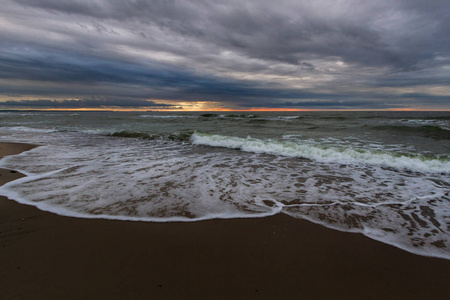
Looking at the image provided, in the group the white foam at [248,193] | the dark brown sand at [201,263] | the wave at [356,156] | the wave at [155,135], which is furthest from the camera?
the wave at [155,135]

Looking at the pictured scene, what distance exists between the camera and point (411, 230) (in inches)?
115

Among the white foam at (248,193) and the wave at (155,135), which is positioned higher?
the white foam at (248,193)

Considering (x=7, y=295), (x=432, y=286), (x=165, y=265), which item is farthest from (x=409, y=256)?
(x=7, y=295)

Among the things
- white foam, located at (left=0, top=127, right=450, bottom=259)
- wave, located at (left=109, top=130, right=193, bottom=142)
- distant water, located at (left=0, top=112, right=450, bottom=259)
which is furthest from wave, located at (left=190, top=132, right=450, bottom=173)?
wave, located at (left=109, top=130, right=193, bottom=142)

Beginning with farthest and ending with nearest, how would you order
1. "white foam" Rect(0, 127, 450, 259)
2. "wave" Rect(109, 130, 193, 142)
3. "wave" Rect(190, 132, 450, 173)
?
"wave" Rect(109, 130, 193, 142) < "wave" Rect(190, 132, 450, 173) < "white foam" Rect(0, 127, 450, 259)

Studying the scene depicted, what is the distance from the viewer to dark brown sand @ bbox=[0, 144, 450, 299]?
6.06ft

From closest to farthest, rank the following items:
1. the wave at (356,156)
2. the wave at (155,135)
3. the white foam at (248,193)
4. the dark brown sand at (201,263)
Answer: the dark brown sand at (201,263)
the white foam at (248,193)
the wave at (356,156)
the wave at (155,135)

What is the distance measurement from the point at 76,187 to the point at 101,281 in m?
2.91

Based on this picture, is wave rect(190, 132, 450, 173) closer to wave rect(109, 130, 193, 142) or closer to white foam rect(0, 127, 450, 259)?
white foam rect(0, 127, 450, 259)

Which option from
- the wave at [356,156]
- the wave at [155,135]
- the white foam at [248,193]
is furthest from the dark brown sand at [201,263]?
the wave at [155,135]

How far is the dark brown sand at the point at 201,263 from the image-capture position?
185 cm

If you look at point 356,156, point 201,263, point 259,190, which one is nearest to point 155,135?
point 259,190

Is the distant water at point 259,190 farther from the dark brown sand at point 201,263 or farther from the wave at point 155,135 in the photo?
the wave at point 155,135

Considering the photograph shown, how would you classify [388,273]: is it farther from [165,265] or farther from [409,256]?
[165,265]
